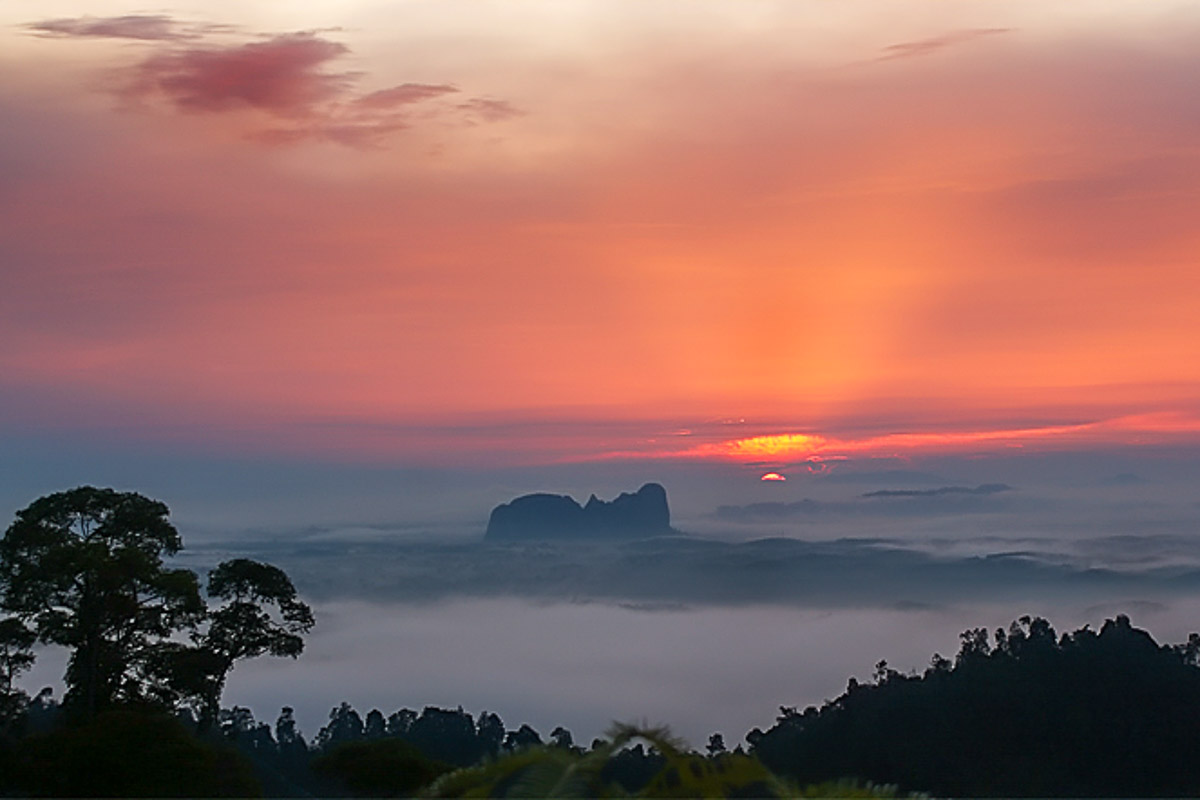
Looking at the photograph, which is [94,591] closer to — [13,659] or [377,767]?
[13,659]

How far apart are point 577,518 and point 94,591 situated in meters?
50.3

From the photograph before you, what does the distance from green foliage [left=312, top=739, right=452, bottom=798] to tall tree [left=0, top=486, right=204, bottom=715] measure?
148 inches

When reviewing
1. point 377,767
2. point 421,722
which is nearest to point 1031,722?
point 421,722

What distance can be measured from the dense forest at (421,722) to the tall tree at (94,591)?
2 centimetres

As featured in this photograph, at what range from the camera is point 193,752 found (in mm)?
8164

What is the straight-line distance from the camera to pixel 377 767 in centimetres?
797

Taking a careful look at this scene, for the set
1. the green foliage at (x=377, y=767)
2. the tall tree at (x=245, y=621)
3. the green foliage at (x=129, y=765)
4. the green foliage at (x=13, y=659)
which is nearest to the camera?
the green foliage at (x=377, y=767)

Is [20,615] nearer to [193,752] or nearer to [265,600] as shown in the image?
[265,600]

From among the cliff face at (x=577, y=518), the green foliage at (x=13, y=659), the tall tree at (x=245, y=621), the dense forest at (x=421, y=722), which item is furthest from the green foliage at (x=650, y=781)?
the cliff face at (x=577, y=518)

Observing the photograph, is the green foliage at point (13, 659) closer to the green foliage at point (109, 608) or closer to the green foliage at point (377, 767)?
the green foliage at point (109, 608)

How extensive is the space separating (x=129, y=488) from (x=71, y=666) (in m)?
2.01

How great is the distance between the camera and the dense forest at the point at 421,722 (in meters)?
2.46

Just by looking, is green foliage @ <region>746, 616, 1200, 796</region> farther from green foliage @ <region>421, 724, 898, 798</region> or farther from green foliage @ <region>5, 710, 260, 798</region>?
green foliage @ <region>421, 724, 898, 798</region>

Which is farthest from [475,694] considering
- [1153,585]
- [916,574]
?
[916,574]
